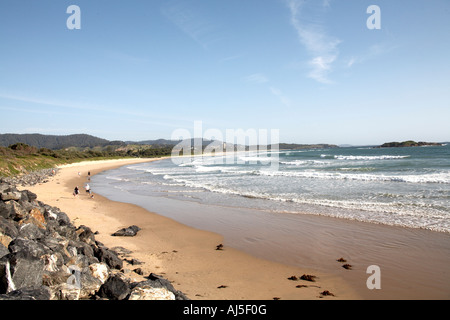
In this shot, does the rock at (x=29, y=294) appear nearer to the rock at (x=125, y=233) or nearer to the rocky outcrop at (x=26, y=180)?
the rock at (x=125, y=233)

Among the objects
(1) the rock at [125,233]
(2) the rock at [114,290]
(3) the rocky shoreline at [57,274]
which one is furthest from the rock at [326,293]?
(1) the rock at [125,233]

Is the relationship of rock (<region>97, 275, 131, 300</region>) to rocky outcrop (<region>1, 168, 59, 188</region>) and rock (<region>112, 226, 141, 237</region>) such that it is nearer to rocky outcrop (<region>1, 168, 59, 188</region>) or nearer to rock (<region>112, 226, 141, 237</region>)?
rock (<region>112, 226, 141, 237</region>)

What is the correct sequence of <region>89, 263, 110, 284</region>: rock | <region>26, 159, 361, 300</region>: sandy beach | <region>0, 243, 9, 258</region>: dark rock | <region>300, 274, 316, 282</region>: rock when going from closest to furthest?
<region>0, 243, 9, 258</region>: dark rock < <region>89, 263, 110, 284</region>: rock < <region>26, 159, 361, 300</region>: sandy beach < <region>300, 274, 316, 282</region>: rock

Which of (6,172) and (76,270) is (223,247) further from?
(6,172)

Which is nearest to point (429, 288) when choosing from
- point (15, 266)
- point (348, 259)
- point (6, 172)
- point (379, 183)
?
point (348, 259)

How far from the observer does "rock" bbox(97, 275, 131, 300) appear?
15.2 feet

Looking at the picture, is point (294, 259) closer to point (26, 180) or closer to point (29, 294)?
point (29, 294)

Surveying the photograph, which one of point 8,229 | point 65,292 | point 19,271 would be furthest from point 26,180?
point 65,292

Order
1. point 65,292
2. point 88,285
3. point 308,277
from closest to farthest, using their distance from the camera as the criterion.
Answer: point 65,292
point 88,285
point 308,277

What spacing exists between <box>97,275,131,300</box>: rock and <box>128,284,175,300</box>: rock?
19 centimetres

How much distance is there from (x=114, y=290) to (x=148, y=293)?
2.10 feet

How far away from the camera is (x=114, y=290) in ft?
15.4

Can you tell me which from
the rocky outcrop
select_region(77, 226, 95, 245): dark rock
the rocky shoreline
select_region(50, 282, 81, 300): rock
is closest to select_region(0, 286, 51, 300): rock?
the rocky shoreline

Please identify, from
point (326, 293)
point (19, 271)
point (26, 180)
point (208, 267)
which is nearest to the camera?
point (19, 271)
